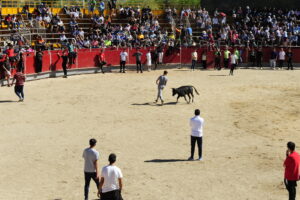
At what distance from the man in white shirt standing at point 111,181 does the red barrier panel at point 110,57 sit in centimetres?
2158

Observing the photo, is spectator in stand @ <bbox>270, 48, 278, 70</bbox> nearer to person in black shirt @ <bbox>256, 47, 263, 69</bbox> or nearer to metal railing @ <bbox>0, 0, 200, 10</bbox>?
person in black shirt @ <bbox>256, 47, 263, 69</bbox>

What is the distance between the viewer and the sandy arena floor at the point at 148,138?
13.0 metres

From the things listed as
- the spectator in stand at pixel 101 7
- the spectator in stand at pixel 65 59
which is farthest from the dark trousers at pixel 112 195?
the spectator in stand at pixel 101 7

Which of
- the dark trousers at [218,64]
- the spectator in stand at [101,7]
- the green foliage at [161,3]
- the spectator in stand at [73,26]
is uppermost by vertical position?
the green foliage at [161,3]

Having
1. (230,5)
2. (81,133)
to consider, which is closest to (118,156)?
(81,133)

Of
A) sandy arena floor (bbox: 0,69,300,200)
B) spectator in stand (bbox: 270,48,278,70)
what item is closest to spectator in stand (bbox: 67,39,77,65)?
sandy arena floor (bbox: 0,69,300,200)

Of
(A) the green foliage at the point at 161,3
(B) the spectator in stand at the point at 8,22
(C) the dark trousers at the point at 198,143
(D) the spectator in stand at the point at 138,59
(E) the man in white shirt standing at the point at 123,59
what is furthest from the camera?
(A) the green foliage at the point at 161,3

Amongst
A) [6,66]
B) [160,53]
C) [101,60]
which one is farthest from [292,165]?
[160,53]

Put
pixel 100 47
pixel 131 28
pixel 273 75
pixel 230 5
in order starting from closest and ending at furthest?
pixel 273 75 < pixel 100 47 < pixel 131 28 < pixel 230 5

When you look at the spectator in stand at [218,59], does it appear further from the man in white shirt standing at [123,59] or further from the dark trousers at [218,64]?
the man in white shirt standing at [123,59]

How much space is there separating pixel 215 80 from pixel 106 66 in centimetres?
837

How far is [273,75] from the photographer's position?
34.1 m

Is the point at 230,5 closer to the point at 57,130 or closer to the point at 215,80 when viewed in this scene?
the point at 215,80

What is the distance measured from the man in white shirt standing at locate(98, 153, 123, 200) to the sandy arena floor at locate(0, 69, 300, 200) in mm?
2467
